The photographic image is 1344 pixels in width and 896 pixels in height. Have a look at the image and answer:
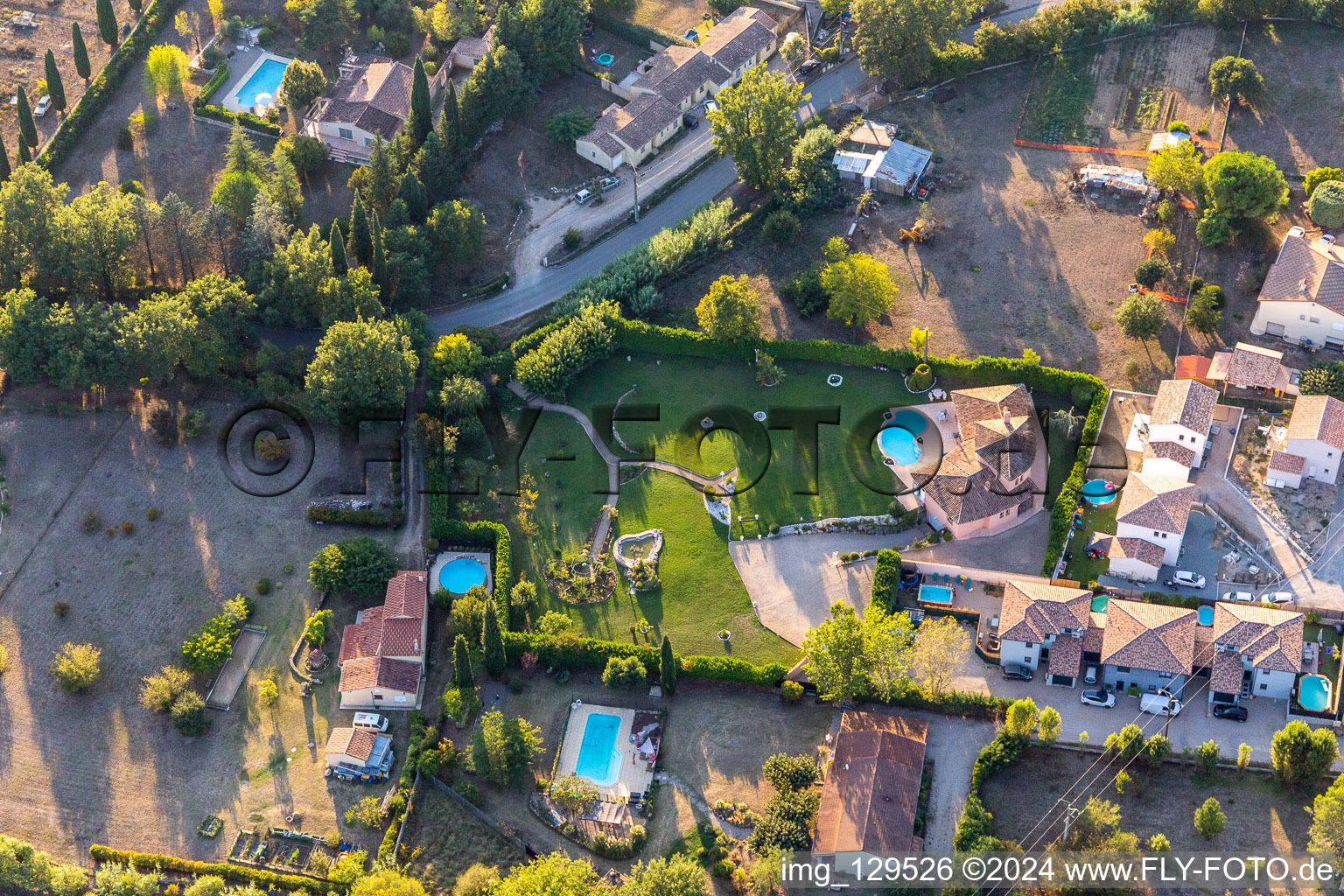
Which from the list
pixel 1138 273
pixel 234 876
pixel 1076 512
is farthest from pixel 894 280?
pixel 234 876

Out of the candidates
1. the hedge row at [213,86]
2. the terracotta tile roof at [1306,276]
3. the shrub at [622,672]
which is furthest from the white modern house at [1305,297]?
the hedge row at [213,86]

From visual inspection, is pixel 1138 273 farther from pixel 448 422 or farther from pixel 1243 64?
pixel 448 422

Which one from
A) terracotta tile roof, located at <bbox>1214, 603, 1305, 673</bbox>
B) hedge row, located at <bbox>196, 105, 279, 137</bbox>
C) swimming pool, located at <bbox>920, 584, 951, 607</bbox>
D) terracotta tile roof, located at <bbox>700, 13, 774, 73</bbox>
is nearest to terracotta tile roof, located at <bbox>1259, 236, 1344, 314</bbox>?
terracotta tile roof, located at <bbox>1214, 603, 1305, 673</bbox>

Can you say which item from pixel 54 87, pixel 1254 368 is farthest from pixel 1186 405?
pixel 54 87

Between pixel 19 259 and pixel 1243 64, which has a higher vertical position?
pixel 1243 64

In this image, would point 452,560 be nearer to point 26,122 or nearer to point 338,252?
point 338,252
